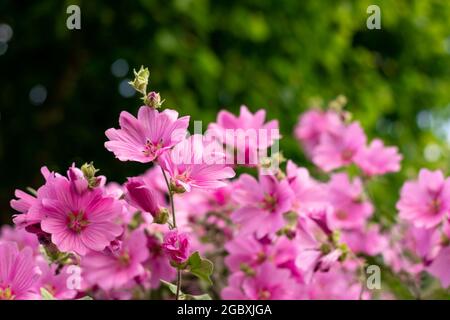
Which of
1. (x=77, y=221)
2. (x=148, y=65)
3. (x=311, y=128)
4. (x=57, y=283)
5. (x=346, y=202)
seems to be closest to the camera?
(x=77, y=221)

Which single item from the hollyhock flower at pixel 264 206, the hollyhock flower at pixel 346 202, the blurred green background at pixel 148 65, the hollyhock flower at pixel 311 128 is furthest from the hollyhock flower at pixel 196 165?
the blurred green background at pixel 148 65

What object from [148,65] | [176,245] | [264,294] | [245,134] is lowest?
[264,294]

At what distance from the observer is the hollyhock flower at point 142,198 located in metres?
0.69

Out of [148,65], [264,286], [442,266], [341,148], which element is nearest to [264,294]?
[264,286]

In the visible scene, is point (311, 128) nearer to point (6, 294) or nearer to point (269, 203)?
point (269, 203)

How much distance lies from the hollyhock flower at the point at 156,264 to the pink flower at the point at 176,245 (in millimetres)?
254

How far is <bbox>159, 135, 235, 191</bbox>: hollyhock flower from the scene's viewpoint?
0.70 m

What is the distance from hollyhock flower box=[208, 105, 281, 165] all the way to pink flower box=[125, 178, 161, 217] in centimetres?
22

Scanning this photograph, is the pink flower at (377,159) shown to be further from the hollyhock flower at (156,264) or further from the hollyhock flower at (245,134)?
the hollyhock flower at (156,264)

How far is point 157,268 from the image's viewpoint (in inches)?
37.2

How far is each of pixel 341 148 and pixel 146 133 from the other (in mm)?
591

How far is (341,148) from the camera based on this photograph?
1209mm
